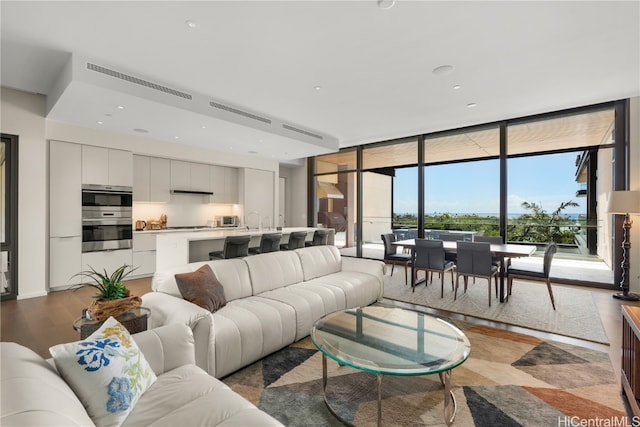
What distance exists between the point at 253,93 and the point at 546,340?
4.46 meters

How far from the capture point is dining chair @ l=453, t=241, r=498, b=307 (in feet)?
13.4

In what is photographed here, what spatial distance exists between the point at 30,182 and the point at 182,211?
2713 millimetres

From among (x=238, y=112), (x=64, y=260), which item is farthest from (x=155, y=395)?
(x=64, y=260)

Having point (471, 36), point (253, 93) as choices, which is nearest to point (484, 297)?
point (471, 36)

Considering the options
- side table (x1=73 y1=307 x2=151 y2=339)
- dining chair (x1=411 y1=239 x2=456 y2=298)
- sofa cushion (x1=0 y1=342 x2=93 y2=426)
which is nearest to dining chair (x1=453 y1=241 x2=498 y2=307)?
dining chair (x1=411 y1=239 x2=456 y2=298)

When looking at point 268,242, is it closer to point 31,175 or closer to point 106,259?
point 106,259

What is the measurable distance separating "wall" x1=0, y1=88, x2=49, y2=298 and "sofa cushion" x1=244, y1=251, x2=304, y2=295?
3.62 m

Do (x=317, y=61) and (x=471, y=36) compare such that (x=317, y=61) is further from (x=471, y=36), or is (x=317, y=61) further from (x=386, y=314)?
(x=386, y=314)

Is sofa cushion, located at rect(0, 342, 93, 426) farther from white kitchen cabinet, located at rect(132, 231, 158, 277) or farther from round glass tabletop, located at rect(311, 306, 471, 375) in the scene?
white kitchen cabinet, located at rect(132, 231, 158, 277)

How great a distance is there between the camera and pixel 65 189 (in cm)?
481

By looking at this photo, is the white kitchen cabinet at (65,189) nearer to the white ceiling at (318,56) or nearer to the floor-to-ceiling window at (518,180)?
the white ceiling at (318,56)

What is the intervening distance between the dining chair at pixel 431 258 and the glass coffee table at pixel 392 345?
2102 mm

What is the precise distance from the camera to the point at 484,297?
4.42m

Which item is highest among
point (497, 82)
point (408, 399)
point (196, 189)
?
point (497, 82)
